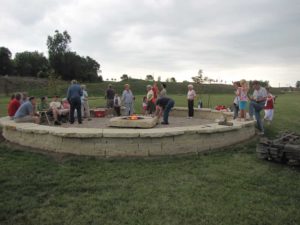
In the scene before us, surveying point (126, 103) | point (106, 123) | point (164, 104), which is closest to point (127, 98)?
point (126, 103)

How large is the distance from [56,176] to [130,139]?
6.19 feet

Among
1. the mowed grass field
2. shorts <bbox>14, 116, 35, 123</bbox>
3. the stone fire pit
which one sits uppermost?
shorts <bbox>14, 116, 35, 123</bbox>

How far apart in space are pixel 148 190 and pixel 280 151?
3162 millimetres

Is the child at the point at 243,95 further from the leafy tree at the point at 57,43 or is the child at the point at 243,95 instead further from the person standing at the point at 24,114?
the leafy tree at the point at 57,43

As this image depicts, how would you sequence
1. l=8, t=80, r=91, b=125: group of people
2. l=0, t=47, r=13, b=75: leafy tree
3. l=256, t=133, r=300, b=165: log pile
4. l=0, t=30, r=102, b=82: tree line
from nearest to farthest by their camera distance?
l=256, t=133, r=300, b=165: log pile, l=8, t=80, r=91, b=125: group of people, l=0, t=47, r=13, b=75: leafy tree, l=0, t=30, r=102, b=82: tree line

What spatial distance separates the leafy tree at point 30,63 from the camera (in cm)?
6844

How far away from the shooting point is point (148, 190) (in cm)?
507

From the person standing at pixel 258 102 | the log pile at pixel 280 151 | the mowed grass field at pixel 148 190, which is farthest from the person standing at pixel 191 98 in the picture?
the log pile at pixel 280 151

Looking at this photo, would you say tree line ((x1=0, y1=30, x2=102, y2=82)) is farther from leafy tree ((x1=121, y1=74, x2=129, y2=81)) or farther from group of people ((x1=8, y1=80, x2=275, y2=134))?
group of people ((x1=8, y1=80, x2=275, y2=134))

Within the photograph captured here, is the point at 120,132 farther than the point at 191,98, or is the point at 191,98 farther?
the point at 191,98

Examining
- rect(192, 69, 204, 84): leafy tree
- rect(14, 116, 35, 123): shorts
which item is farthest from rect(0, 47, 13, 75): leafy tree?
rect(14, 116, 35, 123): shorts

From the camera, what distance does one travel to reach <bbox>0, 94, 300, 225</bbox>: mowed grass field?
4141mm

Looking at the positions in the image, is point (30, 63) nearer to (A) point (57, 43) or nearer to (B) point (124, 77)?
(A) point (57, 43)

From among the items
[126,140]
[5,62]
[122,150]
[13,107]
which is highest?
[5,62]
